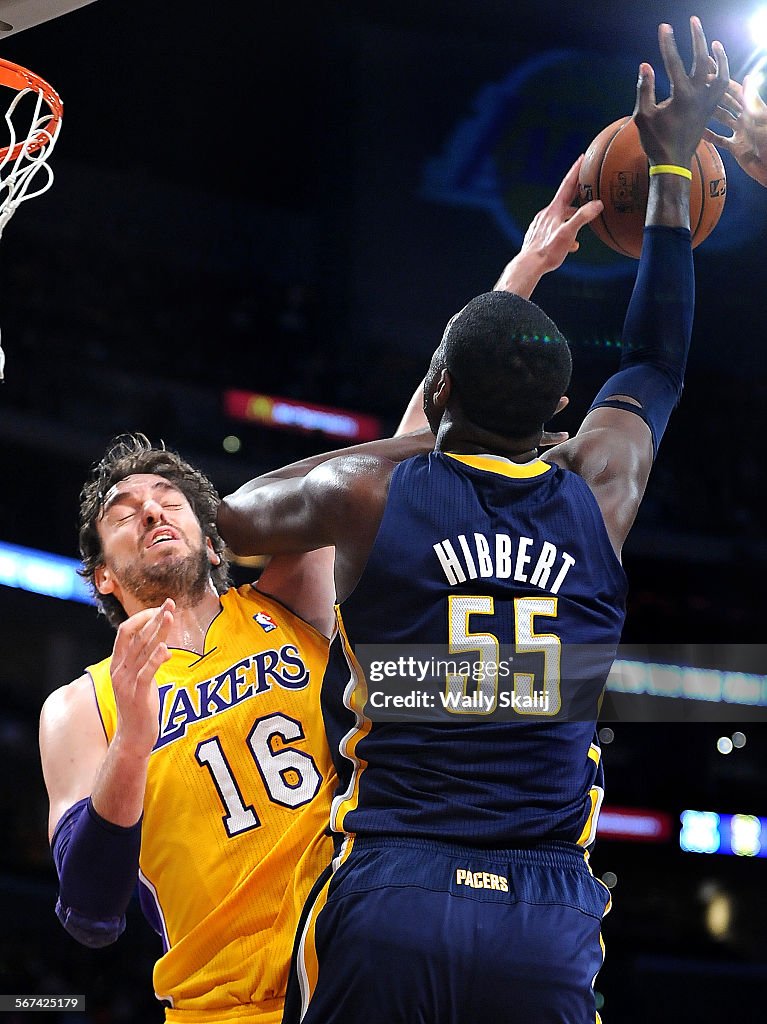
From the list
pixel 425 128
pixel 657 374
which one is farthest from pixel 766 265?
pixel 657 374

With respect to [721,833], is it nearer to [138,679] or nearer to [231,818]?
[231,818]

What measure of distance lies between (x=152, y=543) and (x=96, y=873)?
1.13 meters

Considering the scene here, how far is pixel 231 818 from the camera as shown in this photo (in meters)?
3.15

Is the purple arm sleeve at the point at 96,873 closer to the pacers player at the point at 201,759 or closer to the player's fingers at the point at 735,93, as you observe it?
the pacers player at the point at 201,759

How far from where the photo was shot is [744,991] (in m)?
11.9

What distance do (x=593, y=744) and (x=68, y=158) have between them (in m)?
12.9

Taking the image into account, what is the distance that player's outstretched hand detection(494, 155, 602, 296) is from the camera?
335 centimetres

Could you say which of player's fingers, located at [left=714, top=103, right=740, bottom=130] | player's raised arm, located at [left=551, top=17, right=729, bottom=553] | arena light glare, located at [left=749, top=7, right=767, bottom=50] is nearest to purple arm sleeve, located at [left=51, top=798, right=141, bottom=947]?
player's raised arm, located at [left=551, top=17, right=729, bottom=553]

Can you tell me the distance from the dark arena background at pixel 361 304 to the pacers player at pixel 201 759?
888 cm

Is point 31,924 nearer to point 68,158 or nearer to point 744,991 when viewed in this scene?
point 744,991

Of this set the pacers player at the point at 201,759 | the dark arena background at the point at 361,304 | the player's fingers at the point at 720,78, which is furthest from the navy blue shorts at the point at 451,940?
the dark arena background at the point at 361,304

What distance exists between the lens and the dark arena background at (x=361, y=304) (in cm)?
1250

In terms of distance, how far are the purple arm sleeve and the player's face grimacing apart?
912 millimetres

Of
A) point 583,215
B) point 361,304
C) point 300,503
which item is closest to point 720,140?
point 583,215
